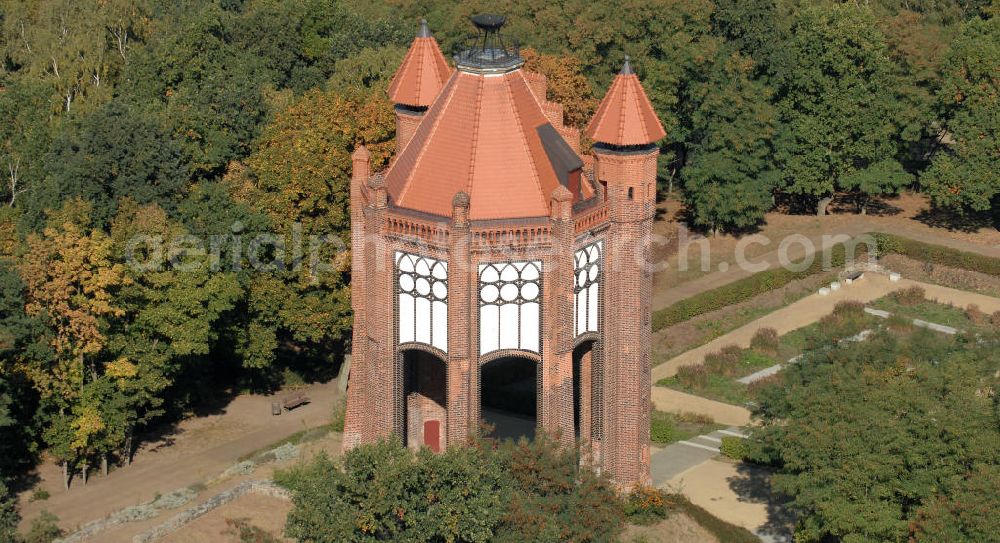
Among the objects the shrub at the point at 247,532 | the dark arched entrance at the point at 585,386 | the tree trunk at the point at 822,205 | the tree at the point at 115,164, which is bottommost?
the shrub at the point at 247,532

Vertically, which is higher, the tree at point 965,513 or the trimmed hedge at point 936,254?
the trimmed hedge at point 936,254

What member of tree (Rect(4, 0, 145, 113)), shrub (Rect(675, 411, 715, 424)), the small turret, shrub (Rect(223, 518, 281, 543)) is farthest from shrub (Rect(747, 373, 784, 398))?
tree (Rect(4, 0, 145, 113))

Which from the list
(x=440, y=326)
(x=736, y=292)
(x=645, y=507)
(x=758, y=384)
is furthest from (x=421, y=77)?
(x=736, y=292)

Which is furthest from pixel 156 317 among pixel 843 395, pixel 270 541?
pixel 843 395

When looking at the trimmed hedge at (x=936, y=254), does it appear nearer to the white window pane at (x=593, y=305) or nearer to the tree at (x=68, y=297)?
the white window pane at (x=593, y=305)

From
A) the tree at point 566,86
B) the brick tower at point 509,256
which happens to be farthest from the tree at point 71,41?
the brick tower at point 509,256

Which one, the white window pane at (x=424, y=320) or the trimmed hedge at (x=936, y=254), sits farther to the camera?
the trimmed hedge at (x=936, y=254)
